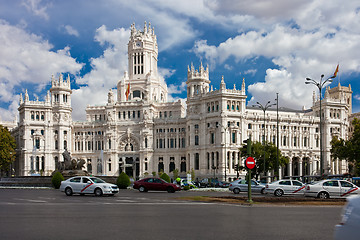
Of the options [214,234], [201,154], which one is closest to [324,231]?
[214,234]

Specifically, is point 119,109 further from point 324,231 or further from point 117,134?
point 324,231

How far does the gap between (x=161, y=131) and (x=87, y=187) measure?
257 feet

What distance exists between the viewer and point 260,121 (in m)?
108

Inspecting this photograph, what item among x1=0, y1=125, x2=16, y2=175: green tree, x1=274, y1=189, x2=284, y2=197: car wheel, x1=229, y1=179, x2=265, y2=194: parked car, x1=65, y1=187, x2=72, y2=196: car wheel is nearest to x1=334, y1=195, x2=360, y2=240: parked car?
x1=274, y1=189, x2=284, y2=197: car wheel

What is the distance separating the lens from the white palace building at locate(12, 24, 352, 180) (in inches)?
4067

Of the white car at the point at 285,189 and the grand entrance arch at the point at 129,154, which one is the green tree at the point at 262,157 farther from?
the white car at the point at 285,189

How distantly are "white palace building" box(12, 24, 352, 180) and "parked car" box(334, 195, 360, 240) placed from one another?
9236cm

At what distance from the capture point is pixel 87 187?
35188mm

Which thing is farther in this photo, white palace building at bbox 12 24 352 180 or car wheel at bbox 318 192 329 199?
white palace building at bbox 12 24 352 180

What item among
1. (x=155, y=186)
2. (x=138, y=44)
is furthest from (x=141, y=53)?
(x=155, y=186)

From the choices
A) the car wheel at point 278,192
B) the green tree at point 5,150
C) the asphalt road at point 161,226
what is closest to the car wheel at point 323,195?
the car wheel at point 278,192

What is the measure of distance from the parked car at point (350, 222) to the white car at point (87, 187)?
2793 centimetres

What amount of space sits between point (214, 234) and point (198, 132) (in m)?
91.9

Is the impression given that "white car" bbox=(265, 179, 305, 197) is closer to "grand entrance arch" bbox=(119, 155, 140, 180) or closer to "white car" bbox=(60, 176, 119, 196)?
"white car" bbox=(60, 176, 119, 196)
